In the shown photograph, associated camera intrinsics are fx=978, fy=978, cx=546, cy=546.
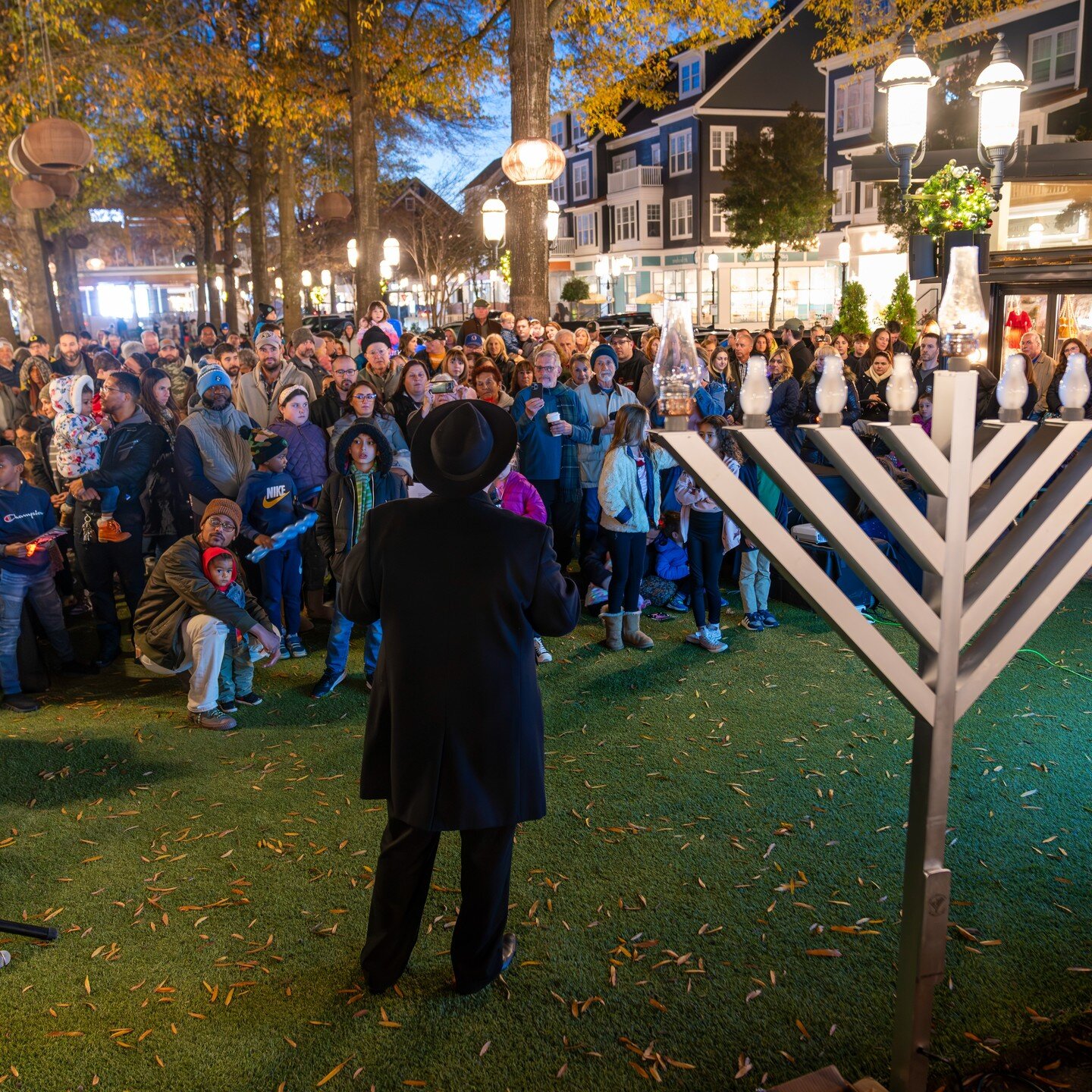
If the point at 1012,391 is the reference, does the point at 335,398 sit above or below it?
below

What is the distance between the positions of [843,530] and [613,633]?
5.01 meters

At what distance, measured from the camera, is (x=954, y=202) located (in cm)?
1362

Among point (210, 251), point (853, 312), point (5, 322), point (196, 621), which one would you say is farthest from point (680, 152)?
point (196, 621)

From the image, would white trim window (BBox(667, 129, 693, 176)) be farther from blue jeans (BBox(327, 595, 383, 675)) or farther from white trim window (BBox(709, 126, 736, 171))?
blue jeans (BBox(327, 595, 383, 675))

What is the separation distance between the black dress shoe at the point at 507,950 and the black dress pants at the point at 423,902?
0.06 meters

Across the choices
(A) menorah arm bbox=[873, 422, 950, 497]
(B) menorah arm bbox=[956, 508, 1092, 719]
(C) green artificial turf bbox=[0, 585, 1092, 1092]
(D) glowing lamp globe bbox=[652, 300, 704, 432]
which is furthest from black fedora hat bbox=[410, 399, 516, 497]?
(B) menorah arm bbox=[956, 508, 1092, 719]

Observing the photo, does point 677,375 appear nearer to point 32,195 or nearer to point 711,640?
point 711,640

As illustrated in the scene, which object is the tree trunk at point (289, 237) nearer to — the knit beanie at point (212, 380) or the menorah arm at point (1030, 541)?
the knit beanie at point (212, 380)

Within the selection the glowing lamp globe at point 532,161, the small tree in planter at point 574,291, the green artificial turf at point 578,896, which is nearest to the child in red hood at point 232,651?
the green artificial turf at point 578,896

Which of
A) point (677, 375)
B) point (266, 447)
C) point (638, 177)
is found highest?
point (638, 177)

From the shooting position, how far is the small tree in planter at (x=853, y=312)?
23.9m

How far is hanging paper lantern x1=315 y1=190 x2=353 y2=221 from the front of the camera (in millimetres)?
20391

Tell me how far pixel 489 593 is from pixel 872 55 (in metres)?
18.4

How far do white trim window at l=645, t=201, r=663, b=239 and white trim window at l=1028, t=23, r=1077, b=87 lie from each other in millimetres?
25879
